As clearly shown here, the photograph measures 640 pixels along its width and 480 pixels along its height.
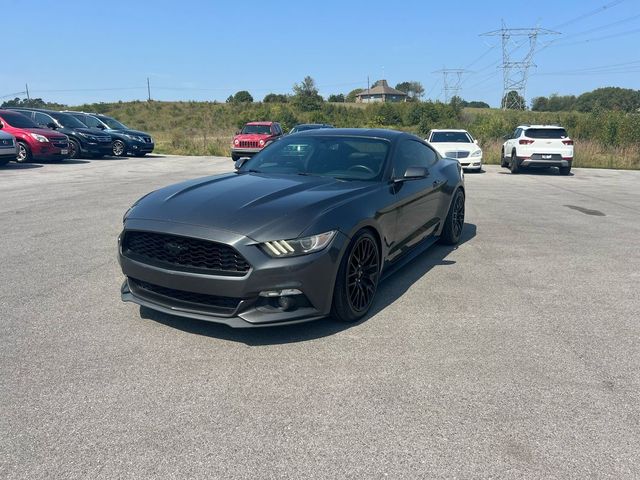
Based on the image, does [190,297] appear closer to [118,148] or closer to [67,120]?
[67,120]

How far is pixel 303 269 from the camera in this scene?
11.6ft

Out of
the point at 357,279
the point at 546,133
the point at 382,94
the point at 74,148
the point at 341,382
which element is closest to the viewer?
the point at 341,382

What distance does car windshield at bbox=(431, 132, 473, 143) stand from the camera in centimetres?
1905

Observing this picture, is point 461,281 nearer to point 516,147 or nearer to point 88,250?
point 88,250

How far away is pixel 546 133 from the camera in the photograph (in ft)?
59.0

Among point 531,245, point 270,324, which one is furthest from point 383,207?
point 531,245

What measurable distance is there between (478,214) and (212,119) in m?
57.3

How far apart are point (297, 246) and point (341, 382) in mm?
954

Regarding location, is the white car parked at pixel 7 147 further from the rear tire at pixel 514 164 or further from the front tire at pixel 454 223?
the rear tire at pixel 514 164

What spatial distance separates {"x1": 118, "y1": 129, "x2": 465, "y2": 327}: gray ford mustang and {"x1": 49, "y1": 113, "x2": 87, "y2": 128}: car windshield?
18.4m

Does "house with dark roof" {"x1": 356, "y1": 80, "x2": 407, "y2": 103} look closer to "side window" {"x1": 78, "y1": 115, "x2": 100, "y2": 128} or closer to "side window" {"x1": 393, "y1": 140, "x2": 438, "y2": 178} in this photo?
"side window" {"x1": 78, "y1": 115, "x2": 100, "y2": 128}

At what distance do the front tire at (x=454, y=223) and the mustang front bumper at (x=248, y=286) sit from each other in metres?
3.27

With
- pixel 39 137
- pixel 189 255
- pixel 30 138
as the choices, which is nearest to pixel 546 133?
pixel 39 137

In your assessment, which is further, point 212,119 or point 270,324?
point 212,119
